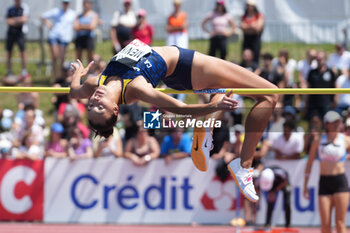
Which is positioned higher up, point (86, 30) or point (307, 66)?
point (86, 30)

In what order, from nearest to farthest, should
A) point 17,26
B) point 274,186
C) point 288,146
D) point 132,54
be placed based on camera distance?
point 132,54 → point 274,186 → point 288,146 → point 17,26

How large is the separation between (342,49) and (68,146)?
534cm

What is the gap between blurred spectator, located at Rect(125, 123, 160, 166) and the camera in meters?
10.7

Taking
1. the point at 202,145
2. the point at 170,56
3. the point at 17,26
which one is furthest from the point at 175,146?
the point at 17,26

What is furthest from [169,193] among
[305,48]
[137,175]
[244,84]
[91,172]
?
[305,48]

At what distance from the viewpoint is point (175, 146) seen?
1063 cm

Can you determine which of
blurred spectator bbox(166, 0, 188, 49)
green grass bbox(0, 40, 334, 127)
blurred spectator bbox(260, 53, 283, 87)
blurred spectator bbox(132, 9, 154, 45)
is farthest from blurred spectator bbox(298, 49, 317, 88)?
blurred spectator bbox(132, 9, 154, 45)

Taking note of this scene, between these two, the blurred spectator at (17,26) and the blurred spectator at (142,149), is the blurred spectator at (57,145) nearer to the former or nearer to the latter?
the blurred spectator at (142,149)

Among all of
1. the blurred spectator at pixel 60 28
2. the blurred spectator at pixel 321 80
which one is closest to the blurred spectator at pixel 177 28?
the blurred spectator at pixel 60 28

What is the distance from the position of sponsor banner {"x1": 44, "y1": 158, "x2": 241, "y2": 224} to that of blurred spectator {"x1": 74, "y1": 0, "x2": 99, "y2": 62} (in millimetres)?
2894

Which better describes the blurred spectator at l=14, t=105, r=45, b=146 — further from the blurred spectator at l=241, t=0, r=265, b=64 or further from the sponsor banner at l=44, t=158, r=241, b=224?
the blurred spectator at l=241, t=0, r=265, b=64

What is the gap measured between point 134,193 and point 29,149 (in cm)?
178

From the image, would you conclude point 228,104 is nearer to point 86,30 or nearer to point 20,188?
point 20,188

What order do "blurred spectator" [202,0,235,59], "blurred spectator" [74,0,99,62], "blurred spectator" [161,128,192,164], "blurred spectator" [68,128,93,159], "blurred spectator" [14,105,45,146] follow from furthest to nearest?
"blurred spectator" [74,0,99,62]
"blurred spectator" [202,0,235,59]
"blurred spectator" [14,105,45,146]
"blurred spectator" [68,128,93,159]
"blurred spectator" [161,128,192,164]
